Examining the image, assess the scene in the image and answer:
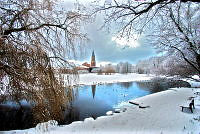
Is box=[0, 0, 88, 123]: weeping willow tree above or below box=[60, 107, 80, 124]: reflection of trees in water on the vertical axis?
above

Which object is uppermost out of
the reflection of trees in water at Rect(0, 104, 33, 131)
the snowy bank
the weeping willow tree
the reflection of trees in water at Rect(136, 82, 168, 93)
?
the weeping willow tree

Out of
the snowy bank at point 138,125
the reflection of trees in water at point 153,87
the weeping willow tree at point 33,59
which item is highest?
the weeping willow tree at point 33,59

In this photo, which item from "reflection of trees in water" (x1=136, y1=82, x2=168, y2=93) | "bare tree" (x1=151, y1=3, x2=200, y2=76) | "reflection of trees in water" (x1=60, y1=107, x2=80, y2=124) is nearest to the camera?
"bare tree" (x1=151, y1=3, x2=200, y2=76)

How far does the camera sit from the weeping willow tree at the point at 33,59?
90.9 inches

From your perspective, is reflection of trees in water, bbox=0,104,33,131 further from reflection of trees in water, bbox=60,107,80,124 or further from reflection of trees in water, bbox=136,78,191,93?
reflection of trees in water, bbox=136,78,191,93

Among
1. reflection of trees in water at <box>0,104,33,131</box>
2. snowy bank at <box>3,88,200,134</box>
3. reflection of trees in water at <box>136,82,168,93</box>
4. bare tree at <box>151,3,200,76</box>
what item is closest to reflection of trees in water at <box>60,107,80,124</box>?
snowy bank at <box>3,88,200,134</box>

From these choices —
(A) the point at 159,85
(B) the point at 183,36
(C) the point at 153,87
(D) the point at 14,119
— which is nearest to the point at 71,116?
(D) the point at 14,119

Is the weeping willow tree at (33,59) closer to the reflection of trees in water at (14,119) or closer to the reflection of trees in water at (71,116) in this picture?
the reflection of trees in water at (14,119)

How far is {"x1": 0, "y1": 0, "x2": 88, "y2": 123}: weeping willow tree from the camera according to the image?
2.31 meters

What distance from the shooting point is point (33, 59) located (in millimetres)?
2434

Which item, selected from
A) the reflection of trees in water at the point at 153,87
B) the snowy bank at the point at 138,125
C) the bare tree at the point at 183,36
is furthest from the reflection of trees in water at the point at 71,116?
the reflection of trees in water at the point at 153,87

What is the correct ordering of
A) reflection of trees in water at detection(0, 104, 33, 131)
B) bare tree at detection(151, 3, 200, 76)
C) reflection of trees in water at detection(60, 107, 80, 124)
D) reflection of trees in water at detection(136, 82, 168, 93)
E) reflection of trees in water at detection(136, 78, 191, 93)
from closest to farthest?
bare tree at detection(151, 3, 200, 76) → reflection of trees in water at detection(0, 104, 33, 131) → reflection of trees in water at detection(60, 107, 80, 124) → reflection of trees in water at detection(136, 82, 168, 93) → reflection of trees in water at detection(136, 78, 191, 93)

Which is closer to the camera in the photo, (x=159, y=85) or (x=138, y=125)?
(x=138, y=125)

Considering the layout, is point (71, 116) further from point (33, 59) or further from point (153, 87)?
point (153, 87)
